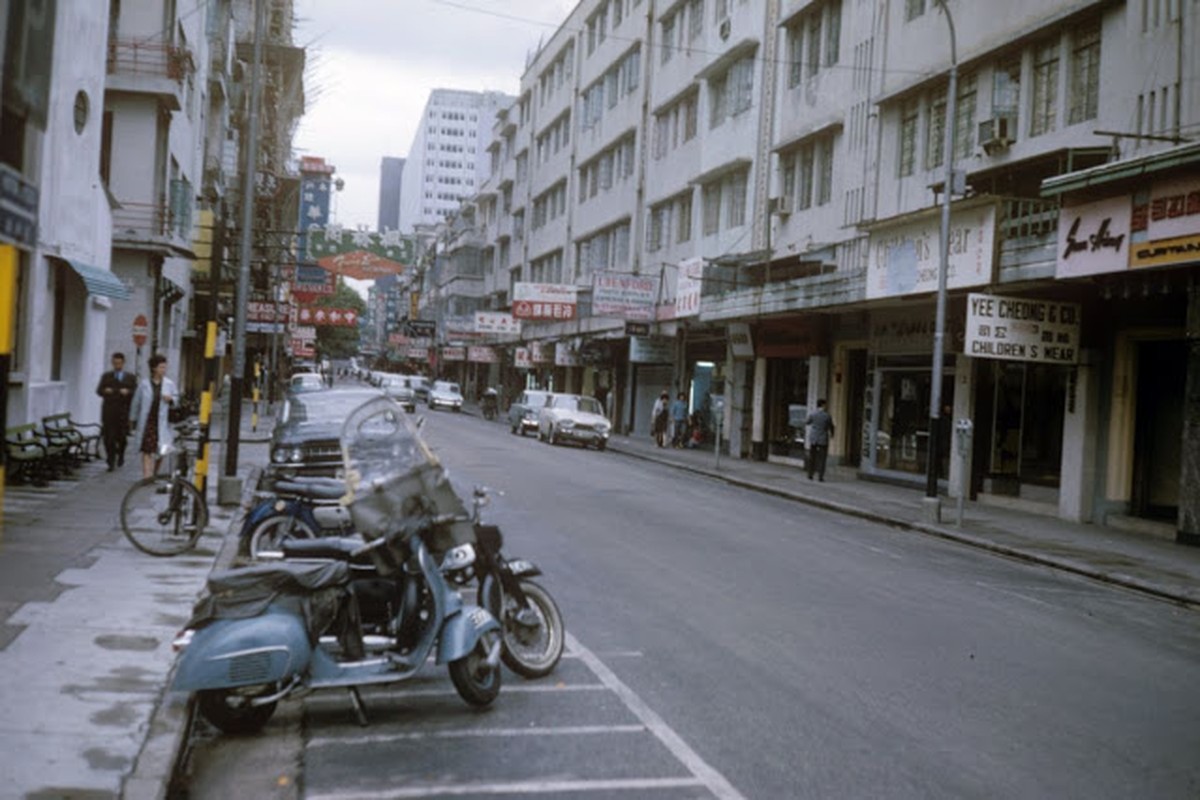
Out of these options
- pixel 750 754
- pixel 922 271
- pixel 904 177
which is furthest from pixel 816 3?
pixel 750 754

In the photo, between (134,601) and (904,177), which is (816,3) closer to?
(904,177)

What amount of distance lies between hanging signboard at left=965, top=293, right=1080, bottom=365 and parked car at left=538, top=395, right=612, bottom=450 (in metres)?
17.5

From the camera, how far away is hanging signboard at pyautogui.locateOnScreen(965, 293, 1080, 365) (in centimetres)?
2012

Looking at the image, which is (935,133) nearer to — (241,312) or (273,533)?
(241,312)

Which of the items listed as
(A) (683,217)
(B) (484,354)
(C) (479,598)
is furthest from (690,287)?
(B) (484,354)

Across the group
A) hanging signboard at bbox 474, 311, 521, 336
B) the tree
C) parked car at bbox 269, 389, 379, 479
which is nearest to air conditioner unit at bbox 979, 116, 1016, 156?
parked car at bbox 269, 389, 379, 479

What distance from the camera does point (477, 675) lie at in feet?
21.3

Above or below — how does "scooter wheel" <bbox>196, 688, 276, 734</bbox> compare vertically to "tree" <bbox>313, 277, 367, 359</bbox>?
below

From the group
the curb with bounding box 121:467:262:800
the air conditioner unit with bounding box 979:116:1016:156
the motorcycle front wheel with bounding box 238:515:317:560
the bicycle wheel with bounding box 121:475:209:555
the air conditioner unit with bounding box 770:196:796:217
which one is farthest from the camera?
the air conditioner unit with bounding box 770:196:796:217

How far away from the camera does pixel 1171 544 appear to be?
17.8 metres

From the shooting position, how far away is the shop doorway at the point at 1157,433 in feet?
64.3

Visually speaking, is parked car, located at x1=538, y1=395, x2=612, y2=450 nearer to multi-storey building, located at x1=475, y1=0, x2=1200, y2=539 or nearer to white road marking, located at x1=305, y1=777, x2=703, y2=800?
multi-storey building, located at x1=475, y1=0, x2=1200, y2=539

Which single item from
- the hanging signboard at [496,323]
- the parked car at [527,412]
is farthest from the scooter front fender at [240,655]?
the hanging signboard at [496,323]

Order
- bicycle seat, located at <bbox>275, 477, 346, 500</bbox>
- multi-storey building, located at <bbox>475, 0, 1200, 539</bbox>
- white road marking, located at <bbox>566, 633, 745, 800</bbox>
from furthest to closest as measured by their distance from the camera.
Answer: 1. multi-storey building, located at <bbox>475, 0, 1200, 539</bbox>
2. bicycle seat, located at <bbox>275, 477, 346, 500</bbox>
3. white road marking, located at <bbox>566, 633, 745, 800</bbox>
